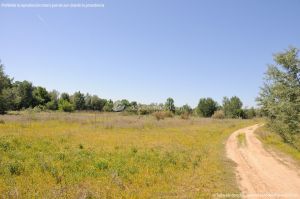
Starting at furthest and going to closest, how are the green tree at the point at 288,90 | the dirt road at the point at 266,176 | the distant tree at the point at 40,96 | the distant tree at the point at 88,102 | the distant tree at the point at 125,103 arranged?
the distant tree at the point at 125,103, the distant tree at the point at 88,102, the distant tree at the point at 40,96, the green tree at the point at 288,90, the dirt road at the point at 266,176

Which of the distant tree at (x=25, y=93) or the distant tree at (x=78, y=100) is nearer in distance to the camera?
the distant tree at (x=25, y=93)

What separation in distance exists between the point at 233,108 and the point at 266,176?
Answer: 107134 millimetres

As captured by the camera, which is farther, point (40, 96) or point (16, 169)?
point (40, 96)

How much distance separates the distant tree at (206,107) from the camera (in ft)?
363

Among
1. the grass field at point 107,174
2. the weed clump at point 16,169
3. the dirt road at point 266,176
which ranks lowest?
the dirt road at point 266,176

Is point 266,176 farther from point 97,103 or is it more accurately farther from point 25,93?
point 97,103

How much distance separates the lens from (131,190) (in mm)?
9977

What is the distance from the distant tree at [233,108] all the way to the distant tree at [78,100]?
6173 centimetres

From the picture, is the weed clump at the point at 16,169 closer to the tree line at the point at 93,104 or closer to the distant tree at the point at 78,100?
the tree line at the point at 93,104

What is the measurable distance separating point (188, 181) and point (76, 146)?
10078mm

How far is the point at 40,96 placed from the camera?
316 ft

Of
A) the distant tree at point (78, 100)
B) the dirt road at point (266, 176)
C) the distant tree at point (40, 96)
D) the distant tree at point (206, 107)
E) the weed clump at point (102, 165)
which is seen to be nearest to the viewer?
the dirt road at point (266, 176)

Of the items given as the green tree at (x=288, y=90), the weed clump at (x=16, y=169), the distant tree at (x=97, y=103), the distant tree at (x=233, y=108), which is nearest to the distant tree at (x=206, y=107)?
the distant tree at (x=233, y=108)

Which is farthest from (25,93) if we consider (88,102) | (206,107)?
(206,107)
